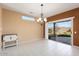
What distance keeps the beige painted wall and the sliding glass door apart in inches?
51.7

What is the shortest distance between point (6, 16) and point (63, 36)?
4.88m

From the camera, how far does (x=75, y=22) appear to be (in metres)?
5.73

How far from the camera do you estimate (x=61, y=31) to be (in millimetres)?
7617

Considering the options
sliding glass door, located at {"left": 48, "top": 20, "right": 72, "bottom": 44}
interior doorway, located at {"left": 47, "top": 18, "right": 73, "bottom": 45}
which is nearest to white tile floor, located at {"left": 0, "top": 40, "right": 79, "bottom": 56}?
interior doorway, located at {"left": 47, "top": 18, "right": 73, "bottom": 45}

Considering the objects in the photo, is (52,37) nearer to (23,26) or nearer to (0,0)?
(23,26)

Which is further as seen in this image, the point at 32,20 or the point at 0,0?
the point at 32,20

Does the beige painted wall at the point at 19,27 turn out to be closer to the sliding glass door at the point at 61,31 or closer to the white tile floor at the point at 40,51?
the sliding glass door at the point at 61,31

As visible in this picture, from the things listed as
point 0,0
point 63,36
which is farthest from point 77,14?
point 0,0

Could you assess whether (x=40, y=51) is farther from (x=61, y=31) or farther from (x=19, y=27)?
(x=61, y=31)

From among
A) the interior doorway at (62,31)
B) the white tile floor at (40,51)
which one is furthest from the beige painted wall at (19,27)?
the white tile floor at (40,51)

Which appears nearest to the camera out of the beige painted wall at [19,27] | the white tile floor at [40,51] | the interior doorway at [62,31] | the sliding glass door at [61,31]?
the white tile floor at [40,51]

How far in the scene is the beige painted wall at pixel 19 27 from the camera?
5977 millimetres

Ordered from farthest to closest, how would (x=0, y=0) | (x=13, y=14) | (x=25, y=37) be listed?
(x=25, y=37)
(x=13, y=14)
(x=0, y=0)

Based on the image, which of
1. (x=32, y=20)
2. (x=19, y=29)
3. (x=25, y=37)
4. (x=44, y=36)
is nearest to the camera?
(x=19, y=29)
